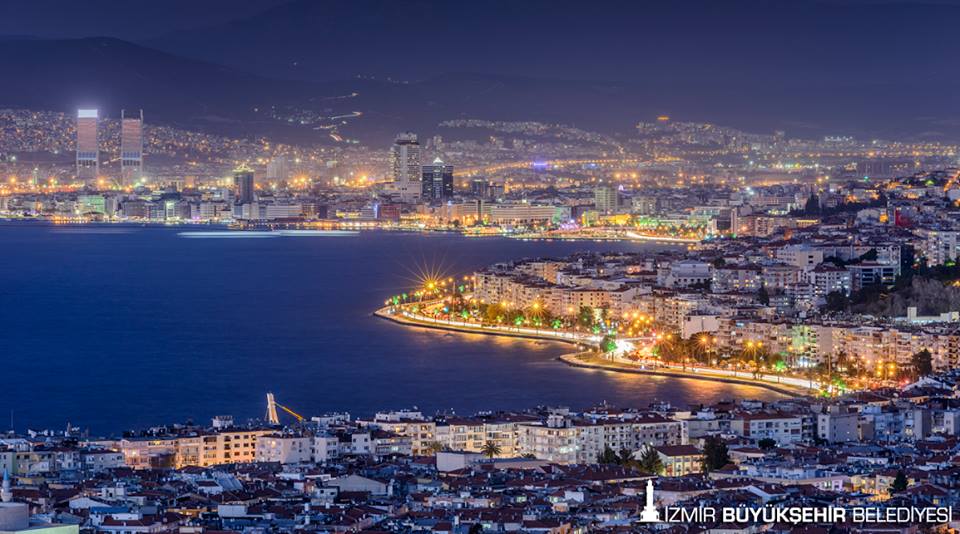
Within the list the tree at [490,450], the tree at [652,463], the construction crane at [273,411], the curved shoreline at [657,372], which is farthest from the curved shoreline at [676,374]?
the tree at [652,463]

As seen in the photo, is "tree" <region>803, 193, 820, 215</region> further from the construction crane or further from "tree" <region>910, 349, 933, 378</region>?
the construction crane

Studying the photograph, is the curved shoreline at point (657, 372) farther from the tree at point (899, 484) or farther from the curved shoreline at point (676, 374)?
the tree at point (899, 484)

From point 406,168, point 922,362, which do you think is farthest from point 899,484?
point 406,168

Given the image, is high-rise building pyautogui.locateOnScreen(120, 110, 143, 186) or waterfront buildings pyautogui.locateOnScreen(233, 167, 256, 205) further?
high-rise building pyautogui.locateOnScreen(120, 110, 143, 186)

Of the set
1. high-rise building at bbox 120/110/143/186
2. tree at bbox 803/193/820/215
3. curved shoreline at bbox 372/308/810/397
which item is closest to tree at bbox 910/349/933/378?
curved shoreline at bbox 372/308/810/397

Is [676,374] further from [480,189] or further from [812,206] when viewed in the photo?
[480,189]

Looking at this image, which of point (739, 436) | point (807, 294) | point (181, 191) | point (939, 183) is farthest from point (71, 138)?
point (739, 436)

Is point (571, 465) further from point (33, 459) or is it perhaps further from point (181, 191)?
point (181, 191)

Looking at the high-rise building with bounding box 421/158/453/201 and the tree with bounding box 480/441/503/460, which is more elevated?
the high-rise building with bounding box 421/158/453/201
